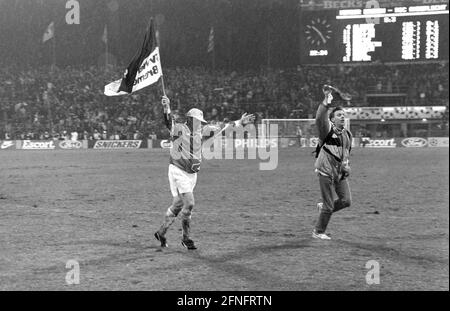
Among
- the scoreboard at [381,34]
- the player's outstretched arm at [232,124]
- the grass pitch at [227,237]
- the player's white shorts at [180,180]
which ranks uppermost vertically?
the scoreboard at [381,34]

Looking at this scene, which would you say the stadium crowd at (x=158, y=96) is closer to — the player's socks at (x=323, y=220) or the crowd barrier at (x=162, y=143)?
the crowd barrier at (x=162, y=143)

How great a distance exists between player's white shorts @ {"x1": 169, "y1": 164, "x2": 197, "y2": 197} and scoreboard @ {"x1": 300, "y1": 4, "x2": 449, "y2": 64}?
93.2 ft

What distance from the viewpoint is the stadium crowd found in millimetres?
42594

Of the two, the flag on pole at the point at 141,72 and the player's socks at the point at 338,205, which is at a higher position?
the flag on pole at the point at 141,72

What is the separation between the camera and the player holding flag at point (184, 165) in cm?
744

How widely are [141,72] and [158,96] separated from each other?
36.9m

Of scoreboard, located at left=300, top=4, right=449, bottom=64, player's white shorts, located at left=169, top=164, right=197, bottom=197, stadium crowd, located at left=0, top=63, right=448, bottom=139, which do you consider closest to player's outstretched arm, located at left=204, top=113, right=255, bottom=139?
player's white shorts, located at left=169, top=164, right=197, bottom=197

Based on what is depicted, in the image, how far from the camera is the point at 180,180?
24.3 feet

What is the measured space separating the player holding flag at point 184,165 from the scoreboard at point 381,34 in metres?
28.1

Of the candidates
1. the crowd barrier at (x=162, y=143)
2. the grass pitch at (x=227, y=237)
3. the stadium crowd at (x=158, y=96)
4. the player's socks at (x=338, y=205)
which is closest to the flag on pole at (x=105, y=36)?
the stadium crowd at (x=158, y=96)

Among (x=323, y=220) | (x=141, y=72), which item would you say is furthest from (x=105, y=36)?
(x=323, y=220)
